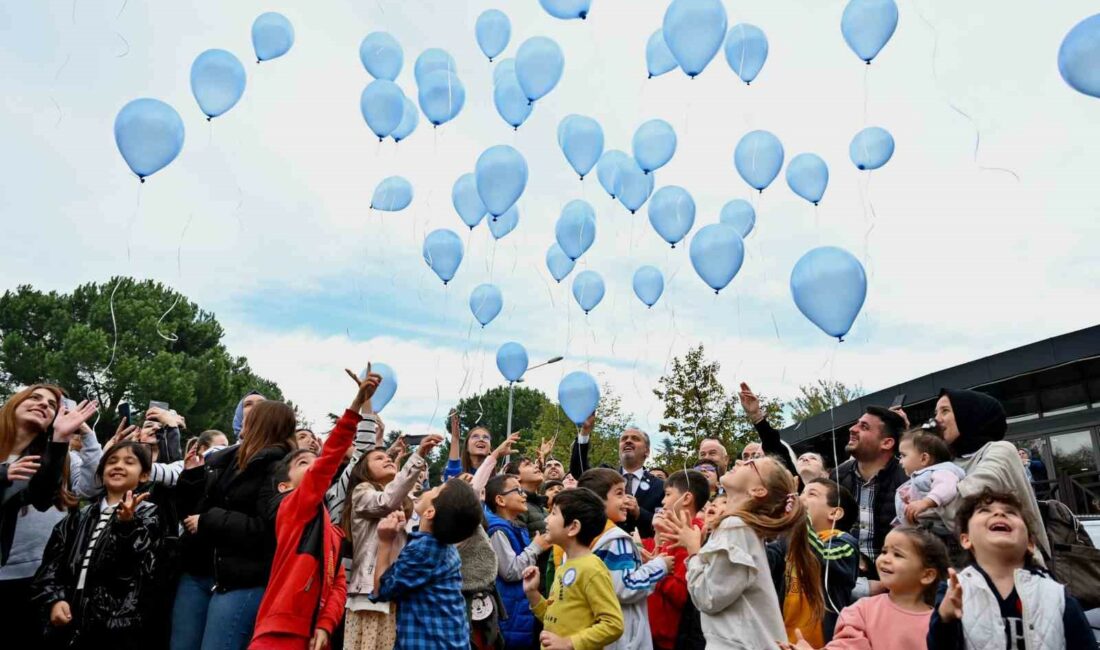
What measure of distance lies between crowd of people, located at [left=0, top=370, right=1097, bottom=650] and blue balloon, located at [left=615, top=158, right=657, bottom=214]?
14.8ft

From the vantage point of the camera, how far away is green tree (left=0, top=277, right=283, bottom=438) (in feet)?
102

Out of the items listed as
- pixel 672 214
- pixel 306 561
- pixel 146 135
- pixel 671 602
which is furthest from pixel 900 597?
pixel 146 135

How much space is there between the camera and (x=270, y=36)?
22.9ft

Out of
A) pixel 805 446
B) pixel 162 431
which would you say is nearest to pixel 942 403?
pixel 162 431

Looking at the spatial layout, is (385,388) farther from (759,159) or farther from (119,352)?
(119,352)

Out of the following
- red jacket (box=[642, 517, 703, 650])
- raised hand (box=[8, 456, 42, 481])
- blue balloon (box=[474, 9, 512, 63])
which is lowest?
red jacket (box=[642, 517, 703, 650])

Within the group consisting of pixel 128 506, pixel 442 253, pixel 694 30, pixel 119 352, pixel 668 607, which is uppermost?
pixel 119 352

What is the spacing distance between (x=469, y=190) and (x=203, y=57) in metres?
2.90

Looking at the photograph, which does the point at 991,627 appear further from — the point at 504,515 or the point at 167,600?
the point at 167,600

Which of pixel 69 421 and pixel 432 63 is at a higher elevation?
pixel 432 63

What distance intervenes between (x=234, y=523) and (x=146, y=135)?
3690 millimetres

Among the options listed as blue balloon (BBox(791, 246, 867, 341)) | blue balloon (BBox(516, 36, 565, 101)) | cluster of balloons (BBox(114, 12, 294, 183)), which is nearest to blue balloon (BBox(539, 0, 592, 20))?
blue balloon (BBox(516, 36, 565, 101))

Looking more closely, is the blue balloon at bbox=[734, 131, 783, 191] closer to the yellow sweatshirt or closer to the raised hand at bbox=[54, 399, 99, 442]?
the yellow sweatshirt

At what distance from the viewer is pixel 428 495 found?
3.77m
